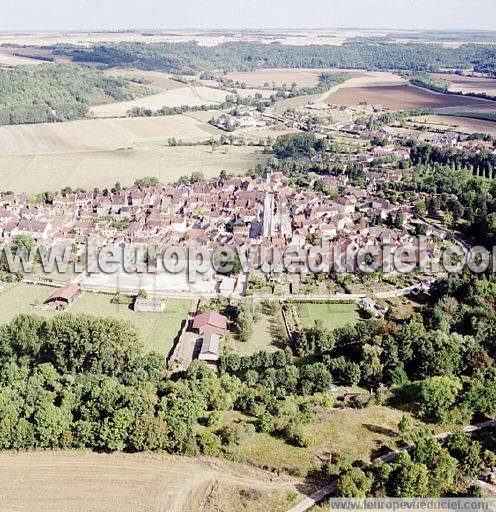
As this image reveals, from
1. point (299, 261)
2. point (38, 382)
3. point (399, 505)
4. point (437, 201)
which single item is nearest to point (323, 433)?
point (399, 505)

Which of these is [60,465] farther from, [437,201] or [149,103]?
[149,103]

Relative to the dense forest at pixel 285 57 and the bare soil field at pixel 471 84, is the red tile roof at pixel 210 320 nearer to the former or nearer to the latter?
the bare soil field at pixel 471 84

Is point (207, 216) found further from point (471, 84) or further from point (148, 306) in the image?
point (471, 84)

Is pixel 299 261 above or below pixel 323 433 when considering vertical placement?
above

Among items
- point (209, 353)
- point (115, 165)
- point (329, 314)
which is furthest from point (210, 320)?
point (115, 165)

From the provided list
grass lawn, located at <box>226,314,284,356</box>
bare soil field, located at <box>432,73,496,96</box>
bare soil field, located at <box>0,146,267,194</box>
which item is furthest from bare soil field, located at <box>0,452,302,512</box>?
bare soil field, located at <box>432,73,496,96</box>

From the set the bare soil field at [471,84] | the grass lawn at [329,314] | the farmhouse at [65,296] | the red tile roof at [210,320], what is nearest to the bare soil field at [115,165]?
the farmhouse at [65,296]
